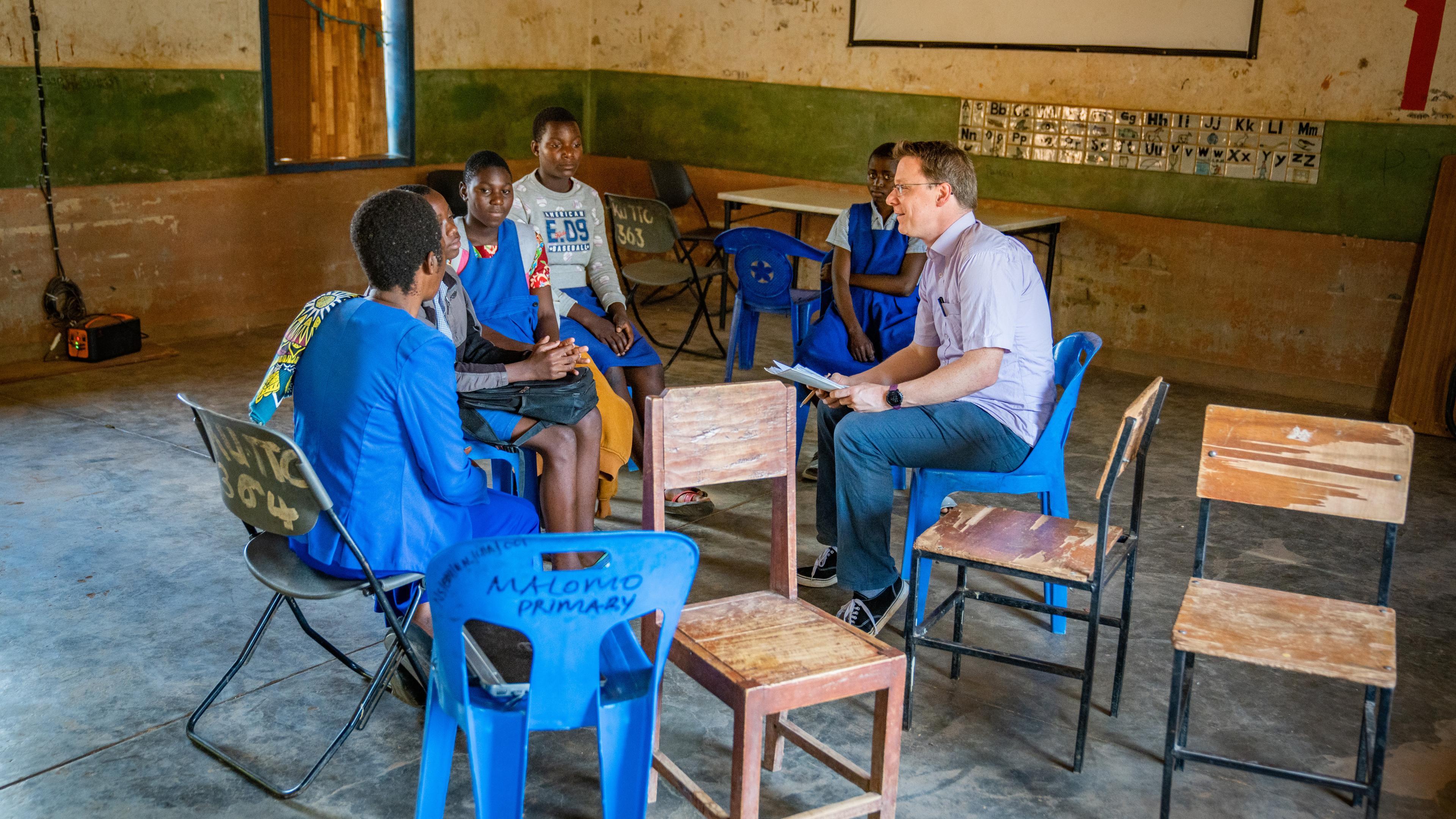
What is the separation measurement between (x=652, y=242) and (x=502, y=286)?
2592 mm

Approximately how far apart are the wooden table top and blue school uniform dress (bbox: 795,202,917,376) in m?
1.60

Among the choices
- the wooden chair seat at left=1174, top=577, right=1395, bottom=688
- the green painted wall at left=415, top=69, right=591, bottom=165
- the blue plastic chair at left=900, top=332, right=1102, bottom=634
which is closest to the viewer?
the wooden chair seat at left=1174, top=577, right=1395, bottom=688

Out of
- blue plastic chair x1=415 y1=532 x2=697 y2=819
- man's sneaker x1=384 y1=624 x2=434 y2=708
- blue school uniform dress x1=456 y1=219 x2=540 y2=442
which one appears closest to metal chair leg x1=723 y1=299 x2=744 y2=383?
blue school uniform dress x1=456 y1=219 x2=540 y2=442

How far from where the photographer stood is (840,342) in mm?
4422

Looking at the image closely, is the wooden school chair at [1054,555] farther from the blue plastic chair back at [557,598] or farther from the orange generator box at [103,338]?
the orange generator box at [103,338]

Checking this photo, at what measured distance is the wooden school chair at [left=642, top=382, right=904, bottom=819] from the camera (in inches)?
82.3

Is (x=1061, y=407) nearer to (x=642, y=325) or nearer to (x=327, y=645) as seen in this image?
(x=327, y=645)

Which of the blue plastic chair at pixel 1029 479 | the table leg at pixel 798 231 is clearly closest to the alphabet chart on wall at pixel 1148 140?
the table leg at pixel 798 231

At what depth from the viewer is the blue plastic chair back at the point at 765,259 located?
208 inches

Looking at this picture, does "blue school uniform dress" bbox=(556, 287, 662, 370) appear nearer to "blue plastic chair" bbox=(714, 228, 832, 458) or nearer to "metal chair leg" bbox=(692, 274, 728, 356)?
"blue plastic chair" bbox=(714, 228, 832, 458)

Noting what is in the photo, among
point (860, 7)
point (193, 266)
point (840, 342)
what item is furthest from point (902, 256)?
point (193, 266)

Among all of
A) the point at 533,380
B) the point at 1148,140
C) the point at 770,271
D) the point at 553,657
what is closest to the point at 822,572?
the point at 533,380

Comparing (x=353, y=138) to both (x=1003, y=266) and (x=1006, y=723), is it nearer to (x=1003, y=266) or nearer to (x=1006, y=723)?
(x=1003, y=266)

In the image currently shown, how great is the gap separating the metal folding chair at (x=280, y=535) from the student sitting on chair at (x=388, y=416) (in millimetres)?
45
